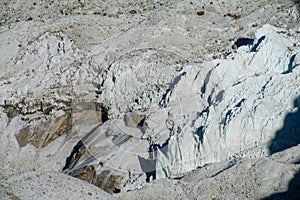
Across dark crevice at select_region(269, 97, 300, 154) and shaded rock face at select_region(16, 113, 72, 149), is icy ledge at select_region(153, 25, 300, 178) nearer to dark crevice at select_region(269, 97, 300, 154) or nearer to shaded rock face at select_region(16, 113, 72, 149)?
dark crevice at select_region(269, 97, 300, 154)

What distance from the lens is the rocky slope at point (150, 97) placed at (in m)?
28.3

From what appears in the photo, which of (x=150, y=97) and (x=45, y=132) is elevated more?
(x=150, y=97)

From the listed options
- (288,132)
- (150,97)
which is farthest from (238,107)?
(150,97)

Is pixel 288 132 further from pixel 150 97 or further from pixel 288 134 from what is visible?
pixel 150 97

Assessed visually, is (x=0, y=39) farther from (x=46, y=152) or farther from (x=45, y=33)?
(x=46, y=152)

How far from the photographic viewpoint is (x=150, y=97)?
113 feet

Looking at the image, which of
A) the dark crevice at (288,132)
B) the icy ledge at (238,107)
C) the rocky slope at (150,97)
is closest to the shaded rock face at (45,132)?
the rocky slope at (150,97)

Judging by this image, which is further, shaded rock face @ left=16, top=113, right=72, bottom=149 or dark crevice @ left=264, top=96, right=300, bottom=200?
shaded rock face @ left=16, top=113, right=72, bottom=149

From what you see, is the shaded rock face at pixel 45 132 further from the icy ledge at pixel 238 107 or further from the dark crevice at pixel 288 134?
the dark crevice at pixel 288 134

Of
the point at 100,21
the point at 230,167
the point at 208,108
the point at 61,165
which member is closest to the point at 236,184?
the point at 230,167

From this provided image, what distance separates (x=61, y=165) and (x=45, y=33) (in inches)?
300

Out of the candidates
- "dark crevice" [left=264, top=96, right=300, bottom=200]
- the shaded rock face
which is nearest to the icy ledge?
"dark crevice" [left=264, top=96, right=300, bottom=200]

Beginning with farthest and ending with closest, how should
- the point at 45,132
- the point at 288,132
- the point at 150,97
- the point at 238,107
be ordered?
the point at 45,132
the point at 150,97
the point at 238,107
the point at 288,132

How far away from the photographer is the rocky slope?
92.9ft
